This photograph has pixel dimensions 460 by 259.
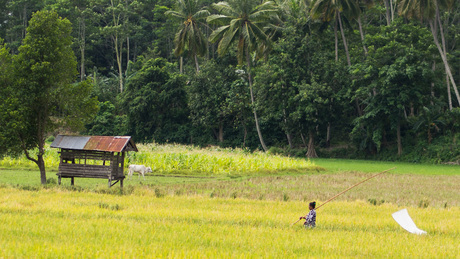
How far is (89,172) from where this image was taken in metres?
17.8

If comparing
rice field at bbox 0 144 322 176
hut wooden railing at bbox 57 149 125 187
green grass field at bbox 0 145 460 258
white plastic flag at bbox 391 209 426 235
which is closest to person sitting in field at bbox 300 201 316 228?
green grass field at bbox 0 145 460 258

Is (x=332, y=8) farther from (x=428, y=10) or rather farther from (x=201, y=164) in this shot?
(x=201, y=164)

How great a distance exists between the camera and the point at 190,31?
4919 cm

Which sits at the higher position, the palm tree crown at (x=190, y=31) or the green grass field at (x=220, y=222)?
the palm tree crown at (x=190, y=31)

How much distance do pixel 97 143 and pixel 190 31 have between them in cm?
3319

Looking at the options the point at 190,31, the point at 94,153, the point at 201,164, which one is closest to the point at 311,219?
the point at 94,153

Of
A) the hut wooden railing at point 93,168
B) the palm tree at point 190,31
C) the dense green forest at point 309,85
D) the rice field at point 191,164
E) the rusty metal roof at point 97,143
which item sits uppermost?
the palm tree at point 190,31

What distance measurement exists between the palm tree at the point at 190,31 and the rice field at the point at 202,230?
37.1 meters

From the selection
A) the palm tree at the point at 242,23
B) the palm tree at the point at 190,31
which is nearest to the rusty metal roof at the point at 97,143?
the palm tree at the point at 242,23

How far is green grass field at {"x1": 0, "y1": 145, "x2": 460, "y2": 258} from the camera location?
7855 millimetres

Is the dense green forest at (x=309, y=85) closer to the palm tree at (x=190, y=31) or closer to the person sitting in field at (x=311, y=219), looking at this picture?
the palm tree at (x=190, y=31)

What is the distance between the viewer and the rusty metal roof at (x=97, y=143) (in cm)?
1752

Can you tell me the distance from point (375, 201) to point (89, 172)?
1030 centimetres

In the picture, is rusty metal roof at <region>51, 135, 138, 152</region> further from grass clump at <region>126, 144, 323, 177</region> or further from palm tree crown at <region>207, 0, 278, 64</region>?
palm tree crown at <region>207, 0, 278, 64</region>
